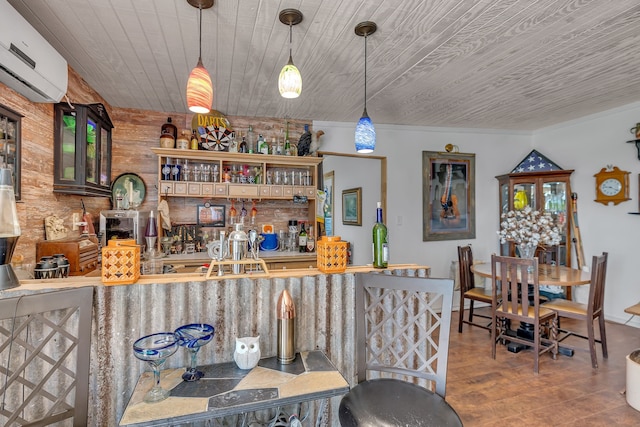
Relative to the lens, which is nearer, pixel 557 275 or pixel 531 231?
pixel 557 275

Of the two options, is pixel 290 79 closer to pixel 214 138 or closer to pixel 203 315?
pixel 203 315

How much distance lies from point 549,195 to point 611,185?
0.63 metres

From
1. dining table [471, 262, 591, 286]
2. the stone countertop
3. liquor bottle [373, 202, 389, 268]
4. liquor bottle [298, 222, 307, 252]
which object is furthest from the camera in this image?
liquor bottle [298, 222, 307, 252]

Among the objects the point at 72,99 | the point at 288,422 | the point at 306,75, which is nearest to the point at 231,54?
the point at 306,75

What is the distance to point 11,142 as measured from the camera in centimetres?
187

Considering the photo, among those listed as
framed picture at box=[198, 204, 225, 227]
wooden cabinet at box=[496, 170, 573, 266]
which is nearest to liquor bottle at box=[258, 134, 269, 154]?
framed picture at box=[198, 204, 225, 227]

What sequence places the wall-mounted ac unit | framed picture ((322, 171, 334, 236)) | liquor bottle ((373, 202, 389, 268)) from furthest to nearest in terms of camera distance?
framed picture ((322, 171, 334, 236)) → liquor bottle ((373, 202, 389, 268)) → the wall-mounted ac unit

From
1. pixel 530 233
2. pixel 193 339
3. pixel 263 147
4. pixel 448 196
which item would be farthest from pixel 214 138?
pixel 530 233

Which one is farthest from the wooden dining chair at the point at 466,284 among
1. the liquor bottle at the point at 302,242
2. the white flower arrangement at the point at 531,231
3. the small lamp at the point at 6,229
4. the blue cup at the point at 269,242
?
the small lamp at the point at 6,229

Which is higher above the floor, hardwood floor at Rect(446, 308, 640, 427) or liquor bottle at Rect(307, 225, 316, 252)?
liquor bottle at Rect(307, 225, 316, 252)

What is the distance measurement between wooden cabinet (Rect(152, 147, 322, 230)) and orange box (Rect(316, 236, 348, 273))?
2299 mm

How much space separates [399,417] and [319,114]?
3.32 m

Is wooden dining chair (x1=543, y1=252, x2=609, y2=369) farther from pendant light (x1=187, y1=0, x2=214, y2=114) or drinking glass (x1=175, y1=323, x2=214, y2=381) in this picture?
pendant light (x1=187, y1=0, x2=214, y2=114)

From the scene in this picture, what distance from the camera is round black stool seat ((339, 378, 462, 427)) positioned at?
1.21m
